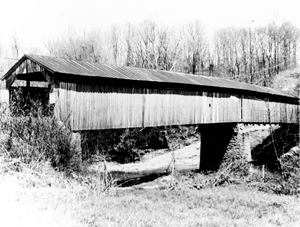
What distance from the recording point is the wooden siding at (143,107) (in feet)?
35.4

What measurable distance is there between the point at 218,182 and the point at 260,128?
943 centimetres

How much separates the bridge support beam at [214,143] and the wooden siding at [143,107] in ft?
3.23

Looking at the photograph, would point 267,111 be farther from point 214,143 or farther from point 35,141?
point 35,141

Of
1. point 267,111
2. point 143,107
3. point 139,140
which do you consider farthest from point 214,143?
point 139,140

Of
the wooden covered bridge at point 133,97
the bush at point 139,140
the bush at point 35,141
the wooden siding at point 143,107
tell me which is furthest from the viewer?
→ the bush at point 139,140

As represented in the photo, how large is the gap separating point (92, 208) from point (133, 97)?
7086 millimetres

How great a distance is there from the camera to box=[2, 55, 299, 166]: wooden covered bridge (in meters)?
10.7

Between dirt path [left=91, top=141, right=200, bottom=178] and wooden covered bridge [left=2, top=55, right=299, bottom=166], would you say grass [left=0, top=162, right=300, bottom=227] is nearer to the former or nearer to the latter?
wooden covered bridge [left=2, top=55, right=299, bottom=166]

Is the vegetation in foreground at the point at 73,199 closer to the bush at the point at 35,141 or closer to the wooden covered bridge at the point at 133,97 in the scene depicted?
the bush at the point at 35,141

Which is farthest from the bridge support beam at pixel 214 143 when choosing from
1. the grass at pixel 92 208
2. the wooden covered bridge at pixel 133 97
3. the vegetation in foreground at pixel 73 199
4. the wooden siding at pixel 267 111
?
the grass at pixel 92 208

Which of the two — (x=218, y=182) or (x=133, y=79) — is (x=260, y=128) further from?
(x=133, y=79)

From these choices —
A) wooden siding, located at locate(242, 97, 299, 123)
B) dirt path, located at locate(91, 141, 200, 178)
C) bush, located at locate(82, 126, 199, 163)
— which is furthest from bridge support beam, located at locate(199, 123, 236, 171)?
bush, located at locate(82, 126, 199, 163)

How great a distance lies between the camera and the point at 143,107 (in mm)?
13023

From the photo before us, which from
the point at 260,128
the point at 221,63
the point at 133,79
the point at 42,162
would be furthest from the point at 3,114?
the point at 221,63
